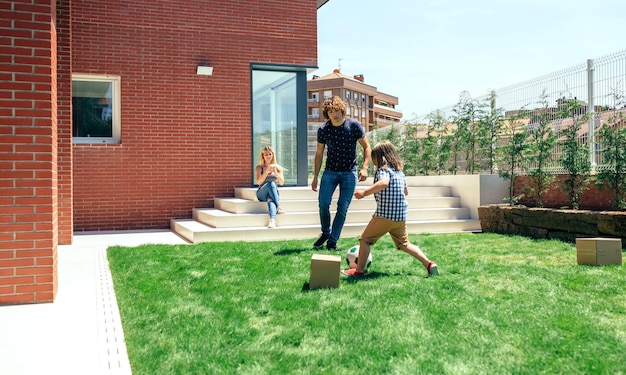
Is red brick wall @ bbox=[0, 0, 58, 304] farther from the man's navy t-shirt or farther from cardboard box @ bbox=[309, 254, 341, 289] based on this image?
the man's navy t-shirt

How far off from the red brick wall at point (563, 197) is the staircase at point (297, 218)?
1063 mm

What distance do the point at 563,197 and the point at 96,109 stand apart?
350 inches

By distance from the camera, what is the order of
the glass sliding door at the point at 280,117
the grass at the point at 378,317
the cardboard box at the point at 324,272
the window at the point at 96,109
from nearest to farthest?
the grass at the point at 378,317 < the cardboard box at the point at 324,272 < the window at the point at 96,109 < the glass sliding door at the point at 280,117

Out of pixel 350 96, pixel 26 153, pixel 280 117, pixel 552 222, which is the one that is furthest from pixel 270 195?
pixel 350 96

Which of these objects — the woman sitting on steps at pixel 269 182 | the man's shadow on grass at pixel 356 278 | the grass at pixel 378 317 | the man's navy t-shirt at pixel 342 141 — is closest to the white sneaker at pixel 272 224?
the woman sitting on steps at pixel 269 182

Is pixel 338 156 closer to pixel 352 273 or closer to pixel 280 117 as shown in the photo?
pixel 352 273

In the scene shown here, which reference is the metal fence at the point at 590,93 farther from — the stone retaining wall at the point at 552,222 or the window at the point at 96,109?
the window at the point at 96,109

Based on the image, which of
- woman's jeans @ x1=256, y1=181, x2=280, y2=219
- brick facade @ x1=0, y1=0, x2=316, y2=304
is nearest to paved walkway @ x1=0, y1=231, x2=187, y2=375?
woman's jeans @ x1=256, y1=181, x2=280, y2=219

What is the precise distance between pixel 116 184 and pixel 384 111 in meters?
96.9

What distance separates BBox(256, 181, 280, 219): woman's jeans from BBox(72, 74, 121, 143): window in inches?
138

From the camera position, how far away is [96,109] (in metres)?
11.0

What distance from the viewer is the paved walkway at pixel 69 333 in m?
3.14

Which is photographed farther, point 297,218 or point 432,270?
point 297,218

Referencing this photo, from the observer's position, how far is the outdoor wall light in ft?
37.0
